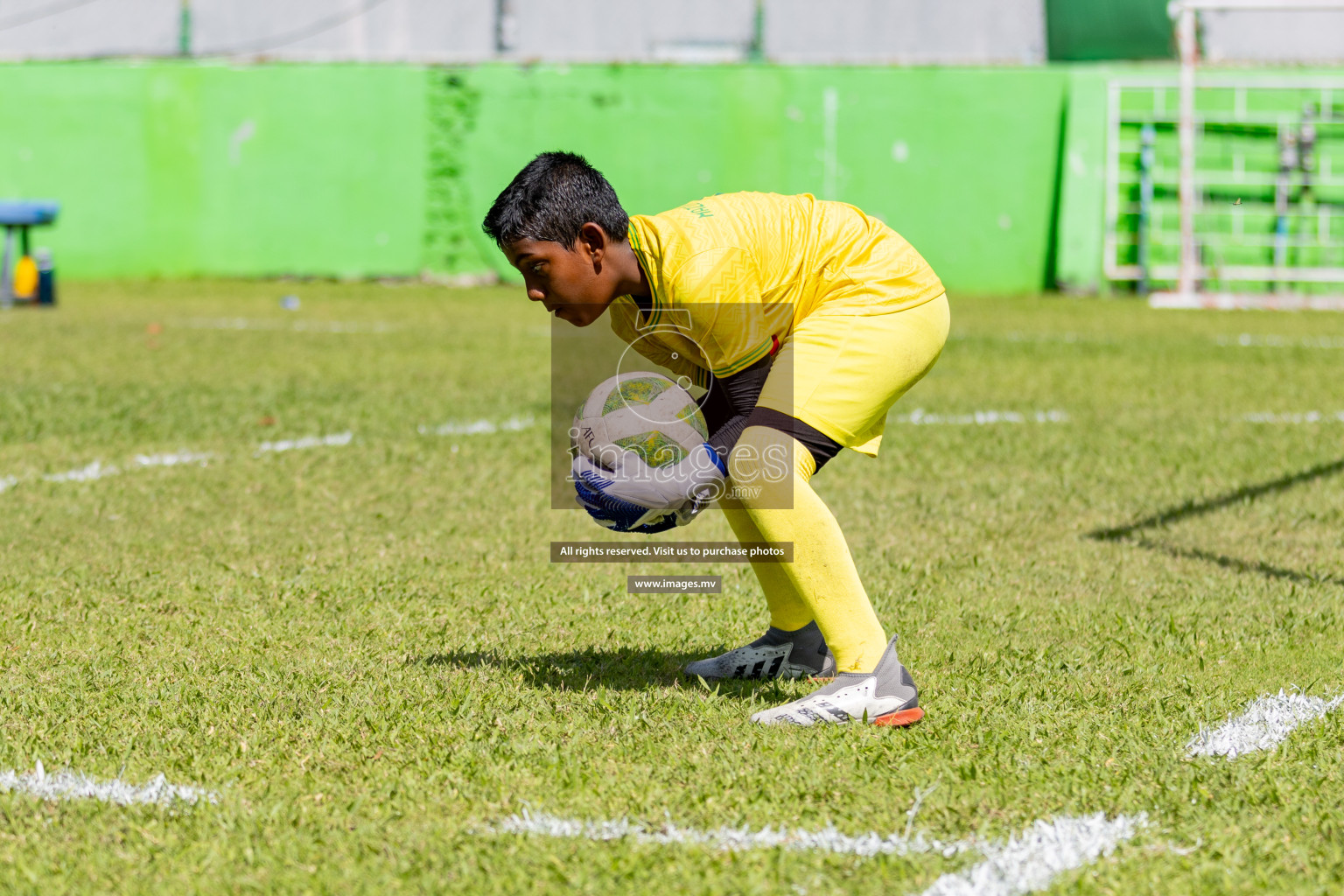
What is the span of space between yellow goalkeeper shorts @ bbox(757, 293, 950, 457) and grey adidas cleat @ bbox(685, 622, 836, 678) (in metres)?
0.60

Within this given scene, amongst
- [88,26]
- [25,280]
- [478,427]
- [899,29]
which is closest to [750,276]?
[478,427]

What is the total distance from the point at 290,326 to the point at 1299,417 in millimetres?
7456

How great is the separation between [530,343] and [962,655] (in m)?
7.09

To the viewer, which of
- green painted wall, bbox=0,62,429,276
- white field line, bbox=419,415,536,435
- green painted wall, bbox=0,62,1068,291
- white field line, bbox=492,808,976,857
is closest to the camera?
white field line, bbox=492,808,976,857

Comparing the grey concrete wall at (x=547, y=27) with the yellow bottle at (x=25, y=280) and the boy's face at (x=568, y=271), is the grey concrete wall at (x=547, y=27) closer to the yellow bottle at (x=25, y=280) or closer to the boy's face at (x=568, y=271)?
the yellow bottle at (x=25, y=280)

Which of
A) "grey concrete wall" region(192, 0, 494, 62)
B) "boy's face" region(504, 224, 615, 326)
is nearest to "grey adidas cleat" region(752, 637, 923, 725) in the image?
"boy's face" region(504, 224, 615, 326)

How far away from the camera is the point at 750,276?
3.19 m

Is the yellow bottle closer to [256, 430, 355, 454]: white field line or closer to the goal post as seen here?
[256, 430, 355, 454]: white field line

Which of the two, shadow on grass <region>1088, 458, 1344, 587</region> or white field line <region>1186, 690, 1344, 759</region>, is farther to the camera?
shadow on grass <region>1088, 458, 1344, 587</region>

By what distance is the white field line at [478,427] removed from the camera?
6.94m

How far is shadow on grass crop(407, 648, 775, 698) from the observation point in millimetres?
3531

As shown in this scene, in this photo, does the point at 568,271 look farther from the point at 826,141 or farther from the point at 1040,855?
the point at 826,141

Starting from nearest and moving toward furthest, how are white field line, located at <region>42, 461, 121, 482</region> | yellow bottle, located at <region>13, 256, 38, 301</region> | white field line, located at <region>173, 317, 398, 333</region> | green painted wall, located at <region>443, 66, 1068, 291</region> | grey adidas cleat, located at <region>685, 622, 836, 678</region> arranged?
grey adidas cleat, located at <region>685, 622, 836, 678</region>
white field line, located at <region>42, 461, 121, 482</region>
white field line, located at <region>173, 317, 398, 333</region>
yellow bottle, located at <region>13, 256, 38, 301</region>
green painted wall, located at <region>443, 66, 1068, 291</region>

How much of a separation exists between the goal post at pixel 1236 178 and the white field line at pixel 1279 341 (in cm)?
394
